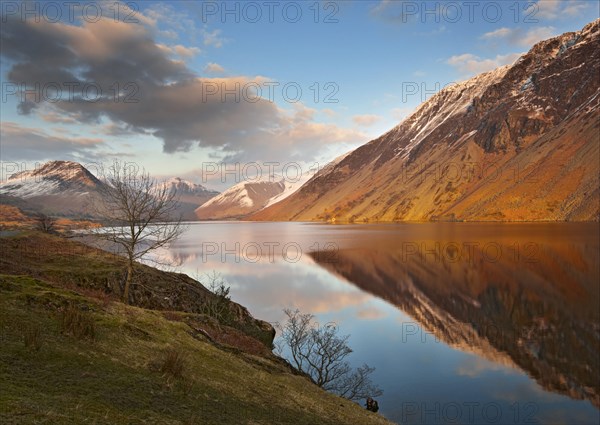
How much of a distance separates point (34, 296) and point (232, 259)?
9332 cm

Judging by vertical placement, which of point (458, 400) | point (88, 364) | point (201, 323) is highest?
point (88, 364)

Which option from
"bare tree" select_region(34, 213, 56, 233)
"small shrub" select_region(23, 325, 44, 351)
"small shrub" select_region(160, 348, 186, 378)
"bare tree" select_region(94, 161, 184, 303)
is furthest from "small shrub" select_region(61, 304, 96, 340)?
"bare tree" select_region(34, 213, 56, 233)

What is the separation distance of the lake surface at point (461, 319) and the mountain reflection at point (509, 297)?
0.58 ft

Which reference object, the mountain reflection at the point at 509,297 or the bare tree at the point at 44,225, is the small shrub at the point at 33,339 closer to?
the mountain reflection at the point at 509,297

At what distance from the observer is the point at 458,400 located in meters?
30.5

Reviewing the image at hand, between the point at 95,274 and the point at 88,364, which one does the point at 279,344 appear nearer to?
the point at 95,274

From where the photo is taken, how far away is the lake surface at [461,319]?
30.4 metres

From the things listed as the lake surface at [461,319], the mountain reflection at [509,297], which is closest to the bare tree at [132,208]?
the lake surface at [461,319]

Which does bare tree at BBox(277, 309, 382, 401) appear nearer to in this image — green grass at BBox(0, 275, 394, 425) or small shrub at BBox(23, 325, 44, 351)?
green grass at BBox(0, 275, 394, 425)

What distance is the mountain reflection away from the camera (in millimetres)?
37225

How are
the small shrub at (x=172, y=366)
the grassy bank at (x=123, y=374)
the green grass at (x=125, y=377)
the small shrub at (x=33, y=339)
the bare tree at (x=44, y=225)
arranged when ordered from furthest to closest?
the bare tree at (x=44, y=225)
the small shrub at (x=172, y=366)
the small shrub at (x=33, y=339)
the grassy bank at (x=123, y=374)
the green grass at (x=125, y=377)

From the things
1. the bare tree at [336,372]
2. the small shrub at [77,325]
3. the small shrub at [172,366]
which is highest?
the small shrub at [77,325]

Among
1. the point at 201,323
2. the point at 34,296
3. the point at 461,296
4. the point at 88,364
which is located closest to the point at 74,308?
the point at 34,296

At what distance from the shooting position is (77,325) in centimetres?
1451
